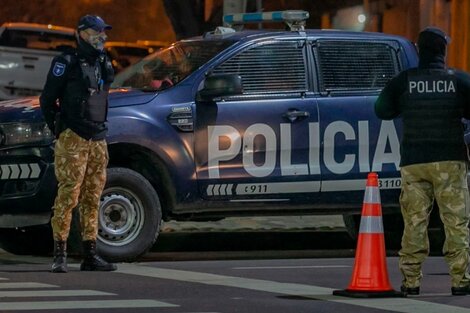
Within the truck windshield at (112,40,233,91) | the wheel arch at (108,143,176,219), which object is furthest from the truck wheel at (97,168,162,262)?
the truck windshield at (112,40,233,91)

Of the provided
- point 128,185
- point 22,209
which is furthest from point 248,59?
point 22,209

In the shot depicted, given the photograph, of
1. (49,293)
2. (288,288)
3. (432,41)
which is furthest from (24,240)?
(432,41)

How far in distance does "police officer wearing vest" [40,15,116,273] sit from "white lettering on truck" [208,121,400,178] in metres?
1.17

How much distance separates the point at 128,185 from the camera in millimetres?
11938

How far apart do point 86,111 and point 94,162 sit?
0.39 meters

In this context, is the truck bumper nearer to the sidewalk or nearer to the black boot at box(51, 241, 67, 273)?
the black boot at box(51, 241, 67, 273)

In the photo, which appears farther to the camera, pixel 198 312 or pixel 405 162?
pixel 405 162

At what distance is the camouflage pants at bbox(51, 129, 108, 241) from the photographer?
11.0m

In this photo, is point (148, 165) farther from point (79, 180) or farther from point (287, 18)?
point (287, 18)

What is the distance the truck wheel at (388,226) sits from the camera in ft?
45.5

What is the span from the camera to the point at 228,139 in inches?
472

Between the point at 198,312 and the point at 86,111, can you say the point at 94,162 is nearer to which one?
the point at 86,111

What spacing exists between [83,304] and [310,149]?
143 inches

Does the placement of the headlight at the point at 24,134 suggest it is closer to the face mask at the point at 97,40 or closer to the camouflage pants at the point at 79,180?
the camouflage pants at the point at 79,180
